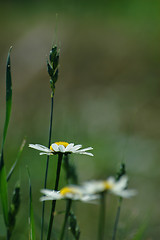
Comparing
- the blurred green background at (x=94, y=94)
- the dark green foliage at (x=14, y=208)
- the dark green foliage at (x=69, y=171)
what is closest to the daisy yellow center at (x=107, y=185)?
the dark green foliage at (x=14, y=208)

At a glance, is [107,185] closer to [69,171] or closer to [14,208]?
[14,208]

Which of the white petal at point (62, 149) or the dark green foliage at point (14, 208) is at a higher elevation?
the white petal at point (62, 149)

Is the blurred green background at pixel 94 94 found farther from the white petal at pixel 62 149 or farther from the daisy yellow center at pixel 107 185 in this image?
the daisy yellow center at pixel 107 185

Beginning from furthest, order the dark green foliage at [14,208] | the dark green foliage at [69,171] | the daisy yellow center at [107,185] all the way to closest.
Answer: the dark green foliage at [69,171], the dark green foliage at [14,208], the daisy yellow center at [107,185]

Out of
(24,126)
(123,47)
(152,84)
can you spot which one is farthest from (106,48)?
(24,126)

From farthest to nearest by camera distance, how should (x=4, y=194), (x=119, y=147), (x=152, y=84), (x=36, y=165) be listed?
(x=152, y=84) → (x=119, y=147) → (x=36, y=165) → (x=4, y=194)

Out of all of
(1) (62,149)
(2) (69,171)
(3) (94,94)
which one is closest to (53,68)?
(1) (62,149)

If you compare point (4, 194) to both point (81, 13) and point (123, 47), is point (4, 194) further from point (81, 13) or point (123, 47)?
point (81, 13)

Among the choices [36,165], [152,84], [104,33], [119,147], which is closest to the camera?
[36,165]
